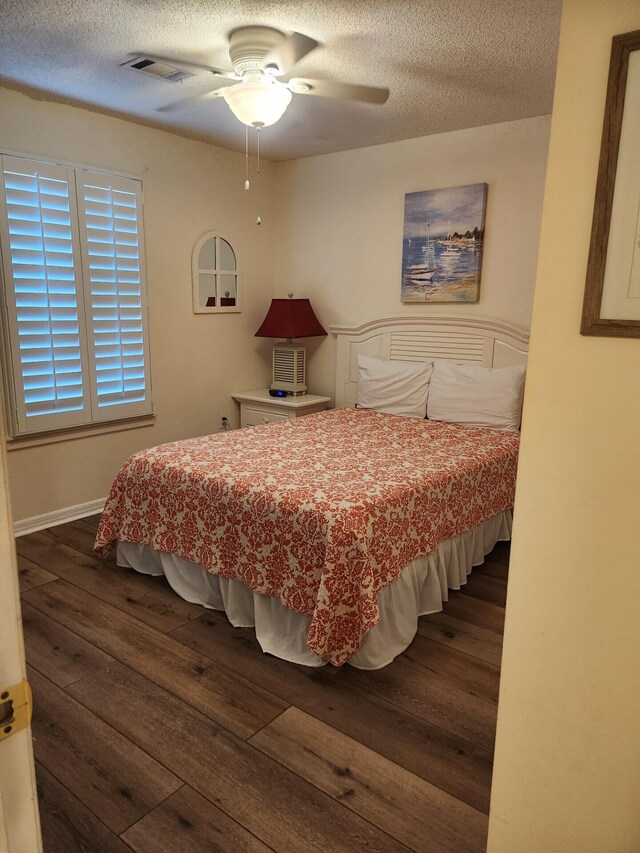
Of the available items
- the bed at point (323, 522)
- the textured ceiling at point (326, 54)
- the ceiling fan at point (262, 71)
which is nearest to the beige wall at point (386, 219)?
the textured ceiling at point (326, 54)

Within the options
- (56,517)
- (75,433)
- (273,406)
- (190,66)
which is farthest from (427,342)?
(56,517)

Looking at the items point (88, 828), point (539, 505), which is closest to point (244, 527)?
point (88, 828)

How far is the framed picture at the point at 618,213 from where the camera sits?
90cm

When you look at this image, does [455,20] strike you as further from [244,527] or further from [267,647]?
[267,647]

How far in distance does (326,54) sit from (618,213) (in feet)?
7.51

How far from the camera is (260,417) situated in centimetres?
467

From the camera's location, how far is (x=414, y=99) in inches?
128

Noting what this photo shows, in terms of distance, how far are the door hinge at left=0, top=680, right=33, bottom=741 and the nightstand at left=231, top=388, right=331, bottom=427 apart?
3.68 meters

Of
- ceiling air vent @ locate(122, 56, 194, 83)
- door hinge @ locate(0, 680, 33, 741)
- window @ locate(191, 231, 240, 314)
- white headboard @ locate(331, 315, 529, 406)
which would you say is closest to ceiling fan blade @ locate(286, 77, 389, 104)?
ceiling air vent @ locate(122, 56, 194, 83)

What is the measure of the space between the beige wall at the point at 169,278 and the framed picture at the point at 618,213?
3404mm

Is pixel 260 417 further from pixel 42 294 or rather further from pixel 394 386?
pixel 42 294

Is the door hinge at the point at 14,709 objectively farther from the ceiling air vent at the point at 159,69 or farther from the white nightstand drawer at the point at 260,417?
the white nightstand drawer at the point at 260,417

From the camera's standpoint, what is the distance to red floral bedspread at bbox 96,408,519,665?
2.23m

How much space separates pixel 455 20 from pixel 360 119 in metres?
1.37
